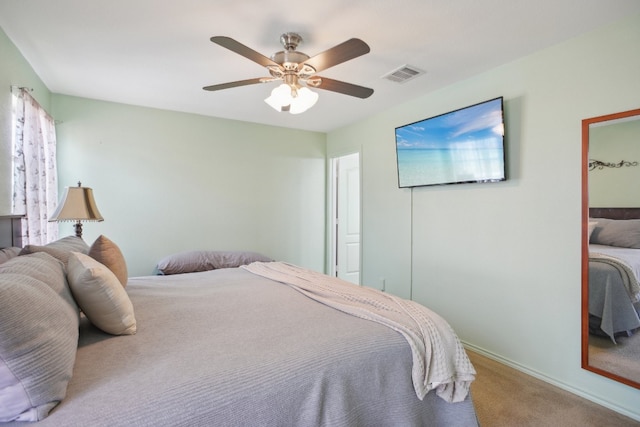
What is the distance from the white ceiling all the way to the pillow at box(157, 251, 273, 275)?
70.2 inches

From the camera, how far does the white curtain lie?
2.33 metres

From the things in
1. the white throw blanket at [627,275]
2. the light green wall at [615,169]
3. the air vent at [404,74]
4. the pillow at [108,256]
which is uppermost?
the air vent at [404,74]

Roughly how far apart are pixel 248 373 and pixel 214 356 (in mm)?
172

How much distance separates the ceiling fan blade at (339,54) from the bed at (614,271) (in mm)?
1869

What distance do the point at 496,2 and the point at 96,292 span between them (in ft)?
8.32

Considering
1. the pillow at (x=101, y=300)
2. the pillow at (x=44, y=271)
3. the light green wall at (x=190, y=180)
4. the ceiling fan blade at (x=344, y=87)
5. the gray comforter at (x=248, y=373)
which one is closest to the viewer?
the gray comforter at (x=248, y=373)

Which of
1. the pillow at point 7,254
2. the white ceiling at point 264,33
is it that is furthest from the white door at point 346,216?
the pillow at point 7,254

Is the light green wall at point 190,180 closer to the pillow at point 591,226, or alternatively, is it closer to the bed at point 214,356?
the bed at point 214,356

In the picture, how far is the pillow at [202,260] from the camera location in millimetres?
3531

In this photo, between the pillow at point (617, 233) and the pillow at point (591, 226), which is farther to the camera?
the pillow at point (591, 226)

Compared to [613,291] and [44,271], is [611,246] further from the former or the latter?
[44,271]

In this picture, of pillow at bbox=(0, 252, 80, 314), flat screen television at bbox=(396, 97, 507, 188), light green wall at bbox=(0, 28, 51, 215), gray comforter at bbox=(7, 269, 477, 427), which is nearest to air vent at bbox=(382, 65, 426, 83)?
flat screen television at bbox=(396, 97, 507, 188)

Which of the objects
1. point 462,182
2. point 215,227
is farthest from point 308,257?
point 462,182

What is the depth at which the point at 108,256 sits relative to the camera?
190 centimetres
